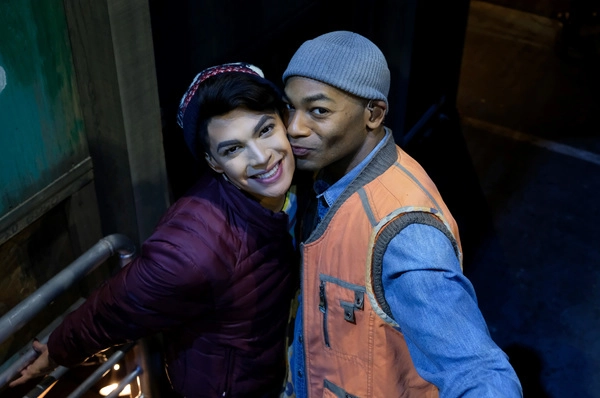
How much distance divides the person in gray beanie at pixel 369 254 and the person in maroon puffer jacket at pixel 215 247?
130 mm

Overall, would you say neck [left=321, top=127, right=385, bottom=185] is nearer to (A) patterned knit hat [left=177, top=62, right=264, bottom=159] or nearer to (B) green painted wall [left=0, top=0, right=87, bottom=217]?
(A) patterned knit hat [left=177, top=62, right=264, bottom=159]

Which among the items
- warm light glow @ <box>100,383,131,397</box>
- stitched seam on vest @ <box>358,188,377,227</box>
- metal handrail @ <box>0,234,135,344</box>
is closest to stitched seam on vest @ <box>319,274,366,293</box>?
stitched seam on vest @ <box>358,188,377,227</box>

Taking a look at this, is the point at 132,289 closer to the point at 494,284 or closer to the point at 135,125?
the point at 135,125

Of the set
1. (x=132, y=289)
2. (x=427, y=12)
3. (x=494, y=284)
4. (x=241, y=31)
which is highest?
(x=241, y=31)

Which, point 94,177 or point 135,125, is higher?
point 135,125

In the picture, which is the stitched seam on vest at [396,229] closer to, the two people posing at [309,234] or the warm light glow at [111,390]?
the two people posing at [309,234]

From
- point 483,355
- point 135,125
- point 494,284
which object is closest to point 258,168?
point 135,125

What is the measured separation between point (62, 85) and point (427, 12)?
3438 millimetres

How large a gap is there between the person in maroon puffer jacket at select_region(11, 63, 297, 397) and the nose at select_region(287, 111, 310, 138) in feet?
0.15

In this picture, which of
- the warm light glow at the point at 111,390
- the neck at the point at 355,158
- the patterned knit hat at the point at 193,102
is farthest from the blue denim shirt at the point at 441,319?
the warm light glow at the point at 111,390

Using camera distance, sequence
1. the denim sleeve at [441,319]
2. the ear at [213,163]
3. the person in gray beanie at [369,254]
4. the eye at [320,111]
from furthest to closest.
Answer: the ear at [213,163] < the eye at [320,111] < the person in gray beanie at [369,254] < the denim sleeve at [441,319]

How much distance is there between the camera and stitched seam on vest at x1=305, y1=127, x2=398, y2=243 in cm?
236

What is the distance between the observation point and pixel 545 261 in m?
4.95

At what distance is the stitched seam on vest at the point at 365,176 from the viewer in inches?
92.9
